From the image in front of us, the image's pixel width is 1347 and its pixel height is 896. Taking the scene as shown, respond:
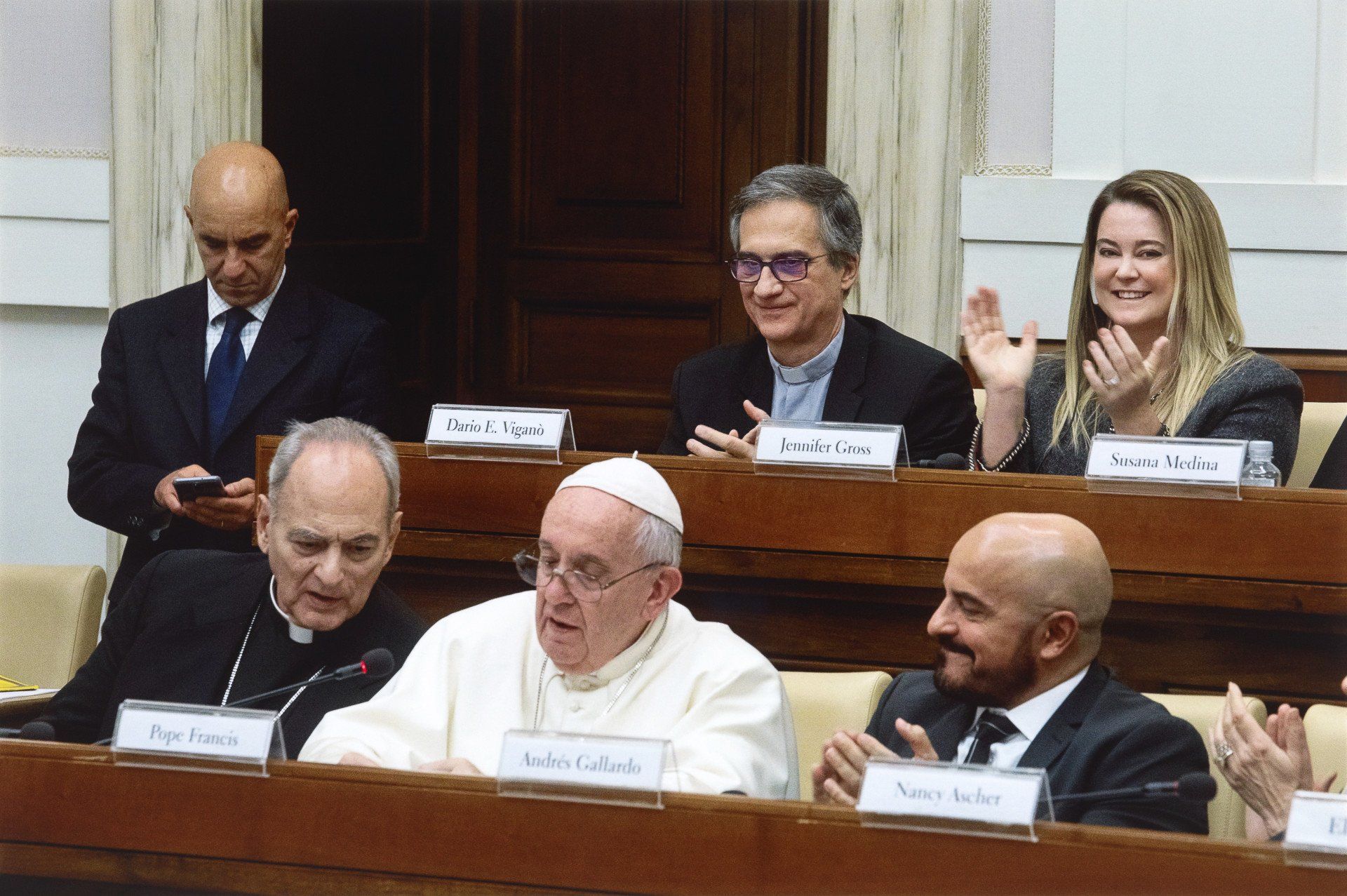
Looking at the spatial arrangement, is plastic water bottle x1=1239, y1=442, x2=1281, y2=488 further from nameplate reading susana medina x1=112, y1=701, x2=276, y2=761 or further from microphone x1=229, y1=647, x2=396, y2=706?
nameplate reading susana medina x1=112, y1=701, x2=276, y2=761

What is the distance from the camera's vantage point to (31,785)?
2.16 meters

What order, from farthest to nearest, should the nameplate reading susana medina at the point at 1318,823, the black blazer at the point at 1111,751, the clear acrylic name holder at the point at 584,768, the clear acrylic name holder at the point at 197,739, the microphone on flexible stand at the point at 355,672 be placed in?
the microphone on flexible stand at the point at 355,672
the black blazer at the point at 1111,751
the clear acrylic name holder at the point at 197,739
the clear acrylic name holder at the point at 584,768
the nameplate reading susana medina at the point at 1318,823

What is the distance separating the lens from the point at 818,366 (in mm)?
3260

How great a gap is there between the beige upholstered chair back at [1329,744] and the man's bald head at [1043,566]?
0.34 metres

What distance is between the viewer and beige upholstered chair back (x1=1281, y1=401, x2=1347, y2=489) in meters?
3.29

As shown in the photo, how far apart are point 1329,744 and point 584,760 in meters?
1.10

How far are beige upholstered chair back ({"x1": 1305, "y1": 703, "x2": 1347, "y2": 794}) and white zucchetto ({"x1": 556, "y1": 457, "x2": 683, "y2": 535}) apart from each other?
3.18 feet

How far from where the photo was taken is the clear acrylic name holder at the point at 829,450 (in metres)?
2.90

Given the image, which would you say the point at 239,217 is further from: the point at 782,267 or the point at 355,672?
the point at 355,672

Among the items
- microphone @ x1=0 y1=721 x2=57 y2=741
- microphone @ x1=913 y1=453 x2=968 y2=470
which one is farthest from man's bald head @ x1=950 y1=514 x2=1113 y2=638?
microphone @ x1=0 y1=721 x2=57 y2=741

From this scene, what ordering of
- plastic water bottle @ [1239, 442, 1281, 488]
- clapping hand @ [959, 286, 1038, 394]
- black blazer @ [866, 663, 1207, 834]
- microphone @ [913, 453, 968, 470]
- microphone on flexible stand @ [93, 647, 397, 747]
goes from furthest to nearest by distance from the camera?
clapping hand @ [959, 286, 1038, 394], microphone @ [913, 453, 968, 470], plastic water bottle @ [1239, 442, 1281, 488], microphone on flexible stand @ [93, 647, 397, 747], black blazer @ [866, 663, 1207, 834]

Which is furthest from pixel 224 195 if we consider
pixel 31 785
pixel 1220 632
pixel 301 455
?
pixel 1220 632

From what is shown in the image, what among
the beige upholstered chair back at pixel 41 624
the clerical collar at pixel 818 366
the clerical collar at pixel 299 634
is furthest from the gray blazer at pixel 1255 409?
the beige upholstered chair back at pixel 41 624

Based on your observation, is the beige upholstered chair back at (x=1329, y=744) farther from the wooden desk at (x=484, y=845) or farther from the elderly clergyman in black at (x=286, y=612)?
the elderly clergyman in black at (x=286, y=612)
